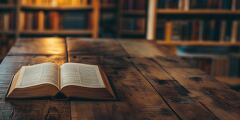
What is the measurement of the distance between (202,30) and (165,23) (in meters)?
0.40

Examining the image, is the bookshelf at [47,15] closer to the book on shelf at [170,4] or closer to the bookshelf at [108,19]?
the bookshelf at [108,19]

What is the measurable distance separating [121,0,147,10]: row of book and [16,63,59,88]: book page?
284cm

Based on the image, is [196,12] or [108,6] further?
[108,6]

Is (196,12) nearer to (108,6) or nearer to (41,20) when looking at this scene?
(108,6)

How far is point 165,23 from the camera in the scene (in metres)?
4.32

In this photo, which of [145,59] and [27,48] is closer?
[145,59]

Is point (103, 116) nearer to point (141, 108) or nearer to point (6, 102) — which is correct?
point (141, 108)

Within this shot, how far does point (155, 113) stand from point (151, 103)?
0.12 meters

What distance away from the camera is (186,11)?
4.29 m

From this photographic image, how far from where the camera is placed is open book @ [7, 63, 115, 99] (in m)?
1.52

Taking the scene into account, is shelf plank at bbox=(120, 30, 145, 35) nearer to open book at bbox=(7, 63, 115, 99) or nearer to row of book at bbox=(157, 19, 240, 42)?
row of book at bbox=(157, 19, 240, 42)

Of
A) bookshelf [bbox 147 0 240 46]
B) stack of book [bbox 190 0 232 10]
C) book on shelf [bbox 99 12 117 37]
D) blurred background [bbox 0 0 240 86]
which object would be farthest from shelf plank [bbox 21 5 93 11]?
stack of book [bbox 190 0 232 10]

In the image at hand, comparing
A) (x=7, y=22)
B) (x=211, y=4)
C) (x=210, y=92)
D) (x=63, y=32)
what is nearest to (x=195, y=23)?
(x=211, y=4)

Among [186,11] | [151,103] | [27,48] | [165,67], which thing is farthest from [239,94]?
[186,11]
